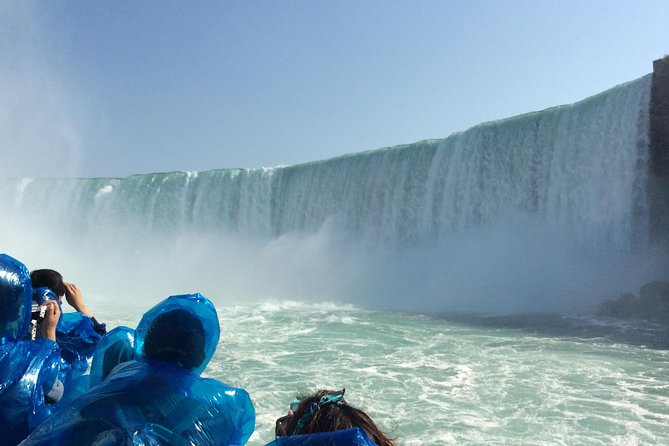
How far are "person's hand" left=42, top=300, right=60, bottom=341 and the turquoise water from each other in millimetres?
1501

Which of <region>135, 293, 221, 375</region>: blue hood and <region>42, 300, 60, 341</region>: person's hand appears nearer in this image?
<region>135, 293, 221, 375</region>: blue hood

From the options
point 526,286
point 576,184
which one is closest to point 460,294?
point 526,286

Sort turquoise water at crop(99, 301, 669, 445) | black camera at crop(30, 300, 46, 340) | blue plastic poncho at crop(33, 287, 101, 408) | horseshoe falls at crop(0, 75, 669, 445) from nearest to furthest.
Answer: black camera at crop(30, 300, 46, 340) → blue plastic poncho at crop(33, 287, 101, 408) → turquoise water at crop(99, 301, 669, 445) → horseshoe falls at crop(0, 75, 669, 445)

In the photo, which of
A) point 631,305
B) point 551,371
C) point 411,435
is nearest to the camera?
point 411,435

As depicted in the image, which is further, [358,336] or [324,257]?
[324,257]

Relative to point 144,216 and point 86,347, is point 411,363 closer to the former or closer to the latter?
point 86,347

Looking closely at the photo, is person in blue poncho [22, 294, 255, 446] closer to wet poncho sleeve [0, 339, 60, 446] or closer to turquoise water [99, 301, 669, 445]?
wet poncho sleeve [0, 339, 60, 446]

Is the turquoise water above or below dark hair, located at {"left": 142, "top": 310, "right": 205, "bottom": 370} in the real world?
below

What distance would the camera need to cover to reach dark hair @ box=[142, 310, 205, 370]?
→ 4.19 feet

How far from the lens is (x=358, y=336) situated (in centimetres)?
976

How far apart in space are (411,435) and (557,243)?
11.9m

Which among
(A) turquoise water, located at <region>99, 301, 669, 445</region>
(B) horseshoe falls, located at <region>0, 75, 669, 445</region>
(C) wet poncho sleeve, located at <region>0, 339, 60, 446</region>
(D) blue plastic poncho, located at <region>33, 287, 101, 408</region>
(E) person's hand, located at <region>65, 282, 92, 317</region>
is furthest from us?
(B) horseshoe falls, located at <region>0, 75, 669, 445</region>

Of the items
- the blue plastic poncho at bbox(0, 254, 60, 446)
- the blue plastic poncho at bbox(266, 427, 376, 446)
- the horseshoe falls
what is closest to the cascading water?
the horseshoe falls

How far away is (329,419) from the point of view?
3.25 ft
